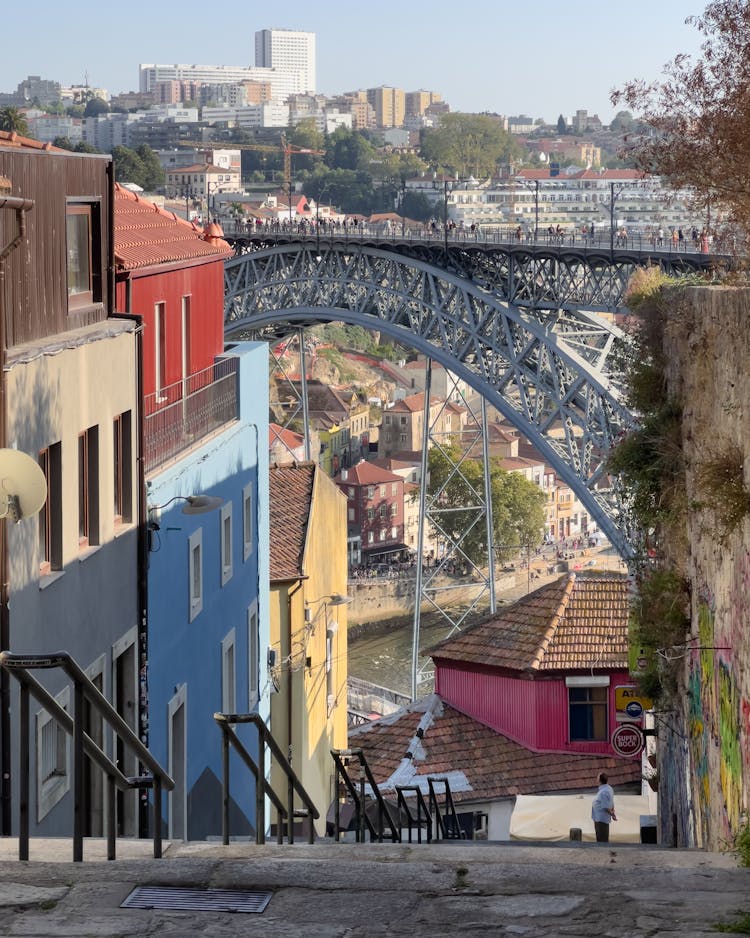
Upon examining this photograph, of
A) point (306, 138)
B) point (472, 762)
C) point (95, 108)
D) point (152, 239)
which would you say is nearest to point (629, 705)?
point (152, 239)

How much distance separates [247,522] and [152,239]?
92.5 inches

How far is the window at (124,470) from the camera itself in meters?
7.93

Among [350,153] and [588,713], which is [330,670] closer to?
[588,713]

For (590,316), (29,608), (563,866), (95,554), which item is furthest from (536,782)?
(590,316)

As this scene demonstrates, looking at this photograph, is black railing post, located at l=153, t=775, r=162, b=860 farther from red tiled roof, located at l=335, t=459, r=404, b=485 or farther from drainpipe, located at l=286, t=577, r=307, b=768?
red tiled roof, located at l=335, t=459, r=404, b=485

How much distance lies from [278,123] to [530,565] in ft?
367

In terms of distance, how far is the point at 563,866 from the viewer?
3381mm

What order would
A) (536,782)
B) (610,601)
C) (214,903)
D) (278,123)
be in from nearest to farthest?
1. (214,903)
2. (536,782)
3. (610,601)
4. (278,123)

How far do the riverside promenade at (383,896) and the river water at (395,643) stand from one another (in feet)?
144

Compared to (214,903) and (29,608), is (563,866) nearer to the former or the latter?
(214,903)

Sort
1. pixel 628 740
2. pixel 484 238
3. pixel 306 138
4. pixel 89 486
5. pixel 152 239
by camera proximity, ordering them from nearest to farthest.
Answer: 1. pixel 89 486
2. pixel 152 239
3. pixel 628 740
4. pixel 484 238
5. pixel 306 138

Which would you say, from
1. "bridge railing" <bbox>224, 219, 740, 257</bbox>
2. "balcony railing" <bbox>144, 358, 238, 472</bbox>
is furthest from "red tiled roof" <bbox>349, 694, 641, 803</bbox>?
"bridge railing" <bbox>224, 219, 740, 257</bbox>

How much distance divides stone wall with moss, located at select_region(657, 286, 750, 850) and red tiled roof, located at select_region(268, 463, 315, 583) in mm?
5630

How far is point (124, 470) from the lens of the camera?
797 centimetres
